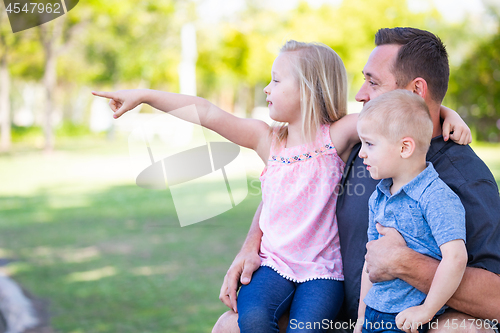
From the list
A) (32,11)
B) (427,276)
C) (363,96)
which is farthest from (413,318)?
(32,11)

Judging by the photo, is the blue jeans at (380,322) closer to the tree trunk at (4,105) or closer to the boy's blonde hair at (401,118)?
the boy's blonde hair at (401,118)

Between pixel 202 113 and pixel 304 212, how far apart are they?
0.60 m

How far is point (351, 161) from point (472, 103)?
2030 centimetres

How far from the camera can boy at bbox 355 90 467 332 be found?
1.60 m

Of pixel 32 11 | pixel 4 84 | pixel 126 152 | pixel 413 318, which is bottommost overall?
pixel 126 152

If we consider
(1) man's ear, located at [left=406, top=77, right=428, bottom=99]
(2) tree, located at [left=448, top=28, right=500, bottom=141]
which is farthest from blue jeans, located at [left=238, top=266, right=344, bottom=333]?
(2) tree, located at [left=448, top=28, right=500, bottom=141]

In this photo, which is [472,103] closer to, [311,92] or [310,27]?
[310,27]

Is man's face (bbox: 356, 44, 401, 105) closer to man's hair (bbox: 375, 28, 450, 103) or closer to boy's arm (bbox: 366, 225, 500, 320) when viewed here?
man's hair (bbox: 375, 28, 450, 103)

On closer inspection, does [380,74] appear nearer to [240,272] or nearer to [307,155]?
[307,155]

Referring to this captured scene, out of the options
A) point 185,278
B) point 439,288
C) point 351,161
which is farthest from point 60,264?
point 439,288

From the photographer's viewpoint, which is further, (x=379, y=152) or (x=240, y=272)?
(x=240, y=272)

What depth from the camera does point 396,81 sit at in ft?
6.74

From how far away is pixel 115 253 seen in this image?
19.4ft

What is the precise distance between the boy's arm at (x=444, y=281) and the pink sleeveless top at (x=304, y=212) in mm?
455
